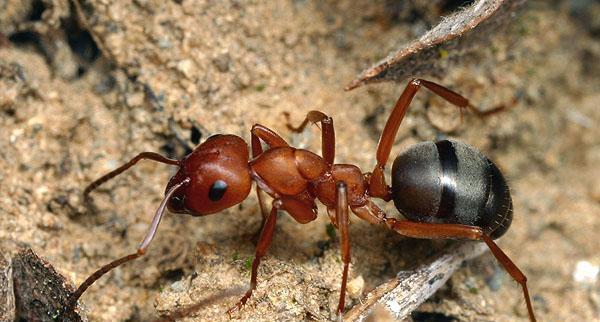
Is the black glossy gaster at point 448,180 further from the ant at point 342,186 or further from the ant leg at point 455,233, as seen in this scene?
Answer: the ant leg at point 455,233

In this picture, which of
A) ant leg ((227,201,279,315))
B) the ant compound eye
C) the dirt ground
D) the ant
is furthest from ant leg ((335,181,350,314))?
the ant compound eye

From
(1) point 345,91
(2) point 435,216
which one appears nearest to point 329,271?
(2) point 435,216

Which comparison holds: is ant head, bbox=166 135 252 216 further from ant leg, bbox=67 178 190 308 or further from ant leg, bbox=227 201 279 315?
ant leg, bbox=227 201 279 315

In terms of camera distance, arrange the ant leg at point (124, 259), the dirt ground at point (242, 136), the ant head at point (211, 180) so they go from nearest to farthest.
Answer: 1. the ant leg at point (124, 259)
2. the ant head at point (211, 180)
3. the dirt ground at point (242, 136)

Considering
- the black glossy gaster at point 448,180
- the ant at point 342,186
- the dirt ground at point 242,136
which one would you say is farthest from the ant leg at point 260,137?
the black glossy gaster at point 448,180

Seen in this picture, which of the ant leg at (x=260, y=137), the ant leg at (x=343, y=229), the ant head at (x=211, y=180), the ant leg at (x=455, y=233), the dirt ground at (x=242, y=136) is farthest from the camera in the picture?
the ant leg at (x=260, y=137)

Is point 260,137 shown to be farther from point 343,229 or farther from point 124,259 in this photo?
point 124,259

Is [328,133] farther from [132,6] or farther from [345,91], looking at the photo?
[132,6]

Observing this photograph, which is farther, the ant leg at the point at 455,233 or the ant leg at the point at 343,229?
the ant leg at the point at 455,233
